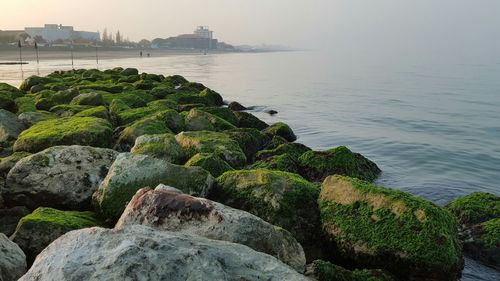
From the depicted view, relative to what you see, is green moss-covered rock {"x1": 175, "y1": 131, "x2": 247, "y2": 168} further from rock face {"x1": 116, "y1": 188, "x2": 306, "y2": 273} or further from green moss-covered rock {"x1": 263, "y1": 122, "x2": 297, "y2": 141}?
rock face {"x1": 116, "y1": 188, "x2": 306, "y2": 273}

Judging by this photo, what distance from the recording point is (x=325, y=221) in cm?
723

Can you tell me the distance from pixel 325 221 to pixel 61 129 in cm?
709

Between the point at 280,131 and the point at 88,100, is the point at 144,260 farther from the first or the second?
the point at 88,100

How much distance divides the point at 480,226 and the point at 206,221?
5690mm

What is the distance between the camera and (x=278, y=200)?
732 cm

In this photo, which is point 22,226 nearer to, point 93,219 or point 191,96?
point 93,219

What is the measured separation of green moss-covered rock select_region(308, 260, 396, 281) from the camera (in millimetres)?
5590

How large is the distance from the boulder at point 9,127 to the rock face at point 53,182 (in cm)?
444

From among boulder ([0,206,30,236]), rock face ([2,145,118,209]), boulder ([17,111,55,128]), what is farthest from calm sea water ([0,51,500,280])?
boulder ([17,111,55,128])

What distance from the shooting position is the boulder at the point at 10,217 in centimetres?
725

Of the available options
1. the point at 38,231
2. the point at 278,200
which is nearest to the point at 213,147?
the point at 278,200

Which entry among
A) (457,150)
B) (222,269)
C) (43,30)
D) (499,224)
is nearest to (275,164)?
(499,224)

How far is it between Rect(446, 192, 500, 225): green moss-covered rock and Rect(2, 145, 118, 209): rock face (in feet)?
22.9

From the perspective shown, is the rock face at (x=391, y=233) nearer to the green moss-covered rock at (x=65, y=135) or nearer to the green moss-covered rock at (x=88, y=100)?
the green moss-covered rock at (x=65, y=135)
